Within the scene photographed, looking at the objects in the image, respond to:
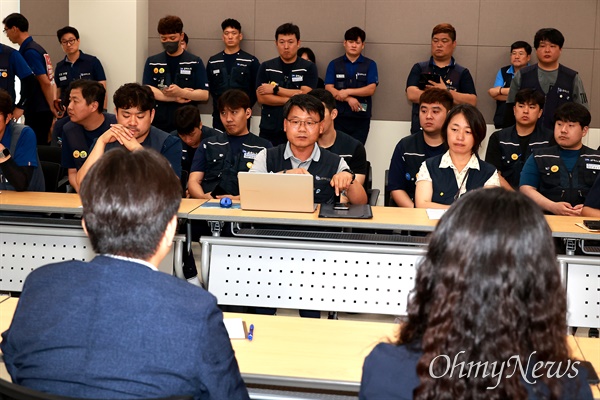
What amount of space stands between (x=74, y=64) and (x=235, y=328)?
19.9 ft

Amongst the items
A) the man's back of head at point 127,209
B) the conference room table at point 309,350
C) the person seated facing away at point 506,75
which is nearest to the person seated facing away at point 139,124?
the conference room table at point 309,350

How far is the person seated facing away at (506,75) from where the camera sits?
24.3 ft

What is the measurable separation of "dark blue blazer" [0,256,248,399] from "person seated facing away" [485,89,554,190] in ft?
13.6

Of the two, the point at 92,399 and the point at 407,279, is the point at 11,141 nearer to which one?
the point at 407,279

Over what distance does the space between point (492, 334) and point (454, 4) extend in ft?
23.1

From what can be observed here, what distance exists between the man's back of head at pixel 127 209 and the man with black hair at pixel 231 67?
5903 mm

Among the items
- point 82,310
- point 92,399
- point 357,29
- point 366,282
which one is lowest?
point 366,282

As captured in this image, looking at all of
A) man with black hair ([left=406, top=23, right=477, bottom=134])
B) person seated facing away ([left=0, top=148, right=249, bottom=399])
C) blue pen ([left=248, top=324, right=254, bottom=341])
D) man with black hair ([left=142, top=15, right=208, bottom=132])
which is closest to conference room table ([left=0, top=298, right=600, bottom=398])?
blue pen ([left=248, top=324, right=254, bottom=341])

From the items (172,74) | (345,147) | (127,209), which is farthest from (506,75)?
(127,209)

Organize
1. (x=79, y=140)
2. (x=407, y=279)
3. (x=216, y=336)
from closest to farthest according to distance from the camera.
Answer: (x=216, y=336)
(x=407, y=279)
(x=79, y=140)

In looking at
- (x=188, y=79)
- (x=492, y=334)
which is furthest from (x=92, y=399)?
(x=188, y=79)

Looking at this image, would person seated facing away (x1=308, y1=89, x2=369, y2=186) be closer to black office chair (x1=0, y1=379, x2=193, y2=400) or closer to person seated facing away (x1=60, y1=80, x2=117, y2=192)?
person seated facing away (x1=60, y1=80, x2=117, y2=192)

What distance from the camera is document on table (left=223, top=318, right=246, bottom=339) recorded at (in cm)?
230

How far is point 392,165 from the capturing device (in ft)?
16.6
